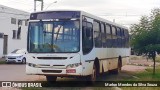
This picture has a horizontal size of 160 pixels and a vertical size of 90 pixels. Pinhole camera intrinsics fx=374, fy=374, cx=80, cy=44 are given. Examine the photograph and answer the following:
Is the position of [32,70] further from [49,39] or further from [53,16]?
[53,16]

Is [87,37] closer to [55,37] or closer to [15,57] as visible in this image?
[55,37]

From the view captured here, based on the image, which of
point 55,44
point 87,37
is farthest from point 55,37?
point 87,37

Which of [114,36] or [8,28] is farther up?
[8,28]

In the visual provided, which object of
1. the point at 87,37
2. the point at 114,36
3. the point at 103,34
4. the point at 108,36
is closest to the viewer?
the point at 87,37

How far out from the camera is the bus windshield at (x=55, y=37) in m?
15.2

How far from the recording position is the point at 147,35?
74.3 ft

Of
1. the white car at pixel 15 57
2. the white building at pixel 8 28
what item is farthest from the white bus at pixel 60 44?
the white building at pixel 8 28

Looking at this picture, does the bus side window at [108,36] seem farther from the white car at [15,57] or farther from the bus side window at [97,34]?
the white car at [15,57]

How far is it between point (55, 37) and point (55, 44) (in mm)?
287

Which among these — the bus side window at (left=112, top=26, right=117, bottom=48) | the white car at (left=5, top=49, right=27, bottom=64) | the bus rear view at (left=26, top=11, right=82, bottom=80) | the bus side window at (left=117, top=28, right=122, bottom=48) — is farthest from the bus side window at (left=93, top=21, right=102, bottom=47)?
the white car at (left=5, top=49, right=27, bottom=64)

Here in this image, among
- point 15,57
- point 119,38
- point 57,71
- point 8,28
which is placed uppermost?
point 8,28

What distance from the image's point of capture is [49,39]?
602 inches

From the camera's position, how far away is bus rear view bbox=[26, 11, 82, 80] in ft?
49.3

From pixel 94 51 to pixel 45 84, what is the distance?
2647 mm
